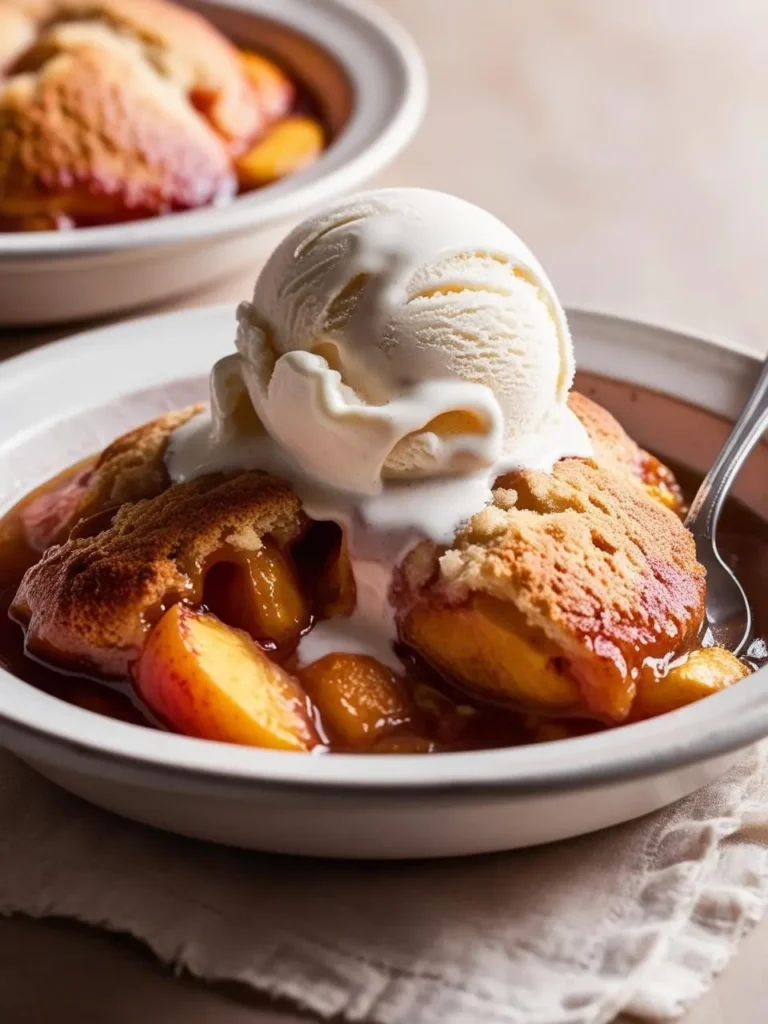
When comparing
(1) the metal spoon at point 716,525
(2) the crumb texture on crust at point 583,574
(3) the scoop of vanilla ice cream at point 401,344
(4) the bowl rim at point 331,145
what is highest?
(3) the scoop of vanilla ice cream at point 401,344

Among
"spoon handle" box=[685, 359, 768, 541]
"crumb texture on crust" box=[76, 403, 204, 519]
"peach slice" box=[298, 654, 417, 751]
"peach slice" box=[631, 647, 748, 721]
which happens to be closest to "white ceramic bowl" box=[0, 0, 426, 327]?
"crumb texture on crust" box=[76, 403, 204, 519]

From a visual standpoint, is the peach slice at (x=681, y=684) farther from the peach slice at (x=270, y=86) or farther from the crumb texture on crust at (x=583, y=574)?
the peach slice at (x=270, y=86)

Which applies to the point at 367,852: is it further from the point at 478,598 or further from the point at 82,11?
the point at 82,11

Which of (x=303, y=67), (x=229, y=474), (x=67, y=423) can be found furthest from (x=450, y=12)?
(x=229, y=474)

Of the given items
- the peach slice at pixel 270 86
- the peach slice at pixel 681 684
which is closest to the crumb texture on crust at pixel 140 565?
the peach slice at pixel 681 684

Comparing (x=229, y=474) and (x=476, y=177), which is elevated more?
(x=229, y=474)

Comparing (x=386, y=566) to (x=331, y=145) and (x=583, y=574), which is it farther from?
(x=331, y=145)
